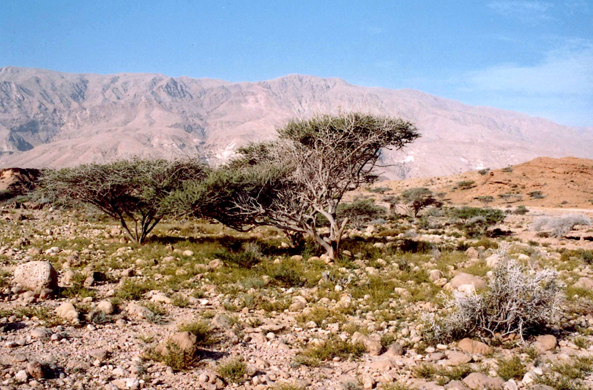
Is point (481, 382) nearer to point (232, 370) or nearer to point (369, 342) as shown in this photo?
point (369, 342)

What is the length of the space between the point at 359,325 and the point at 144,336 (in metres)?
3.13

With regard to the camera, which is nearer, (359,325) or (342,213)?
(359,325)

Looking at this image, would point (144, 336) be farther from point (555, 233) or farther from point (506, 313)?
point (555, 233)

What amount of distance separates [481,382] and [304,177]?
7.31 m

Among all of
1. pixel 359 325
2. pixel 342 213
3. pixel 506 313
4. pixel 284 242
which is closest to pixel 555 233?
pixel 342 213

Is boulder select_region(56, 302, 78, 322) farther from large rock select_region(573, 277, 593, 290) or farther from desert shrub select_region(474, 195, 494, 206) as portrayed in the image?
desert shrub select_region(474, 195, 494, 206)

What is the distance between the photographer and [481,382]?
158 inches

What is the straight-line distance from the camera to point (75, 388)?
365 cm

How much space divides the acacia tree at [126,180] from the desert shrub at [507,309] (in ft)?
24.9

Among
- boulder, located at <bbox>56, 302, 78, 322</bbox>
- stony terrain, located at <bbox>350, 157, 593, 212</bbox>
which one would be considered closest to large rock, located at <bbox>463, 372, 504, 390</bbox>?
Result: boulder, located at <bbox>56, 302, 78, 322</bbox>

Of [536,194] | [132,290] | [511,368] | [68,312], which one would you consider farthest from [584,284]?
[536,194]

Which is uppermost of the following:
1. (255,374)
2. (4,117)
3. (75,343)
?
(4,117)

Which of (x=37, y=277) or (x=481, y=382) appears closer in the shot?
(x=481, y=382)

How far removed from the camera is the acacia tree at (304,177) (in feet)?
32.6
